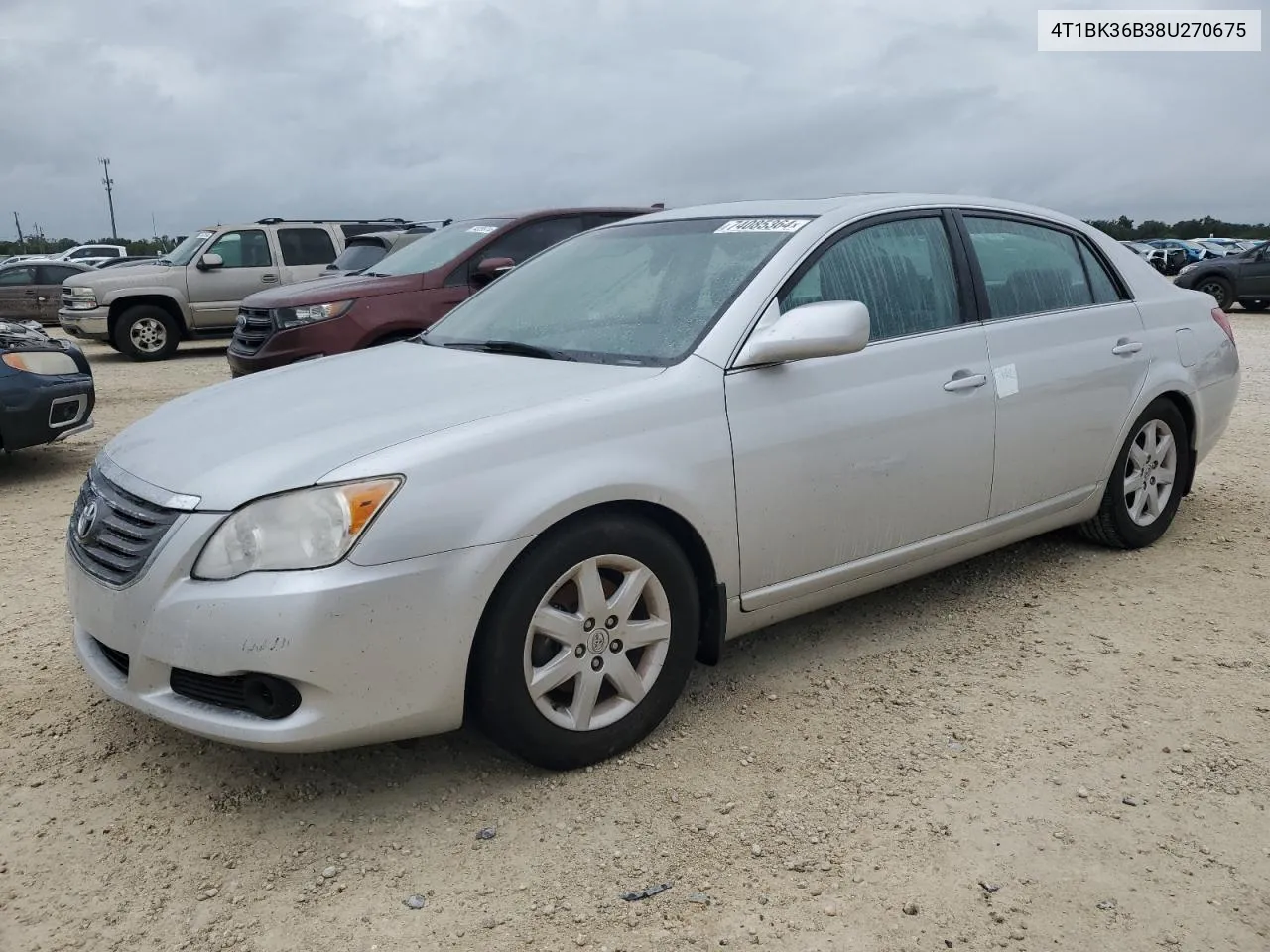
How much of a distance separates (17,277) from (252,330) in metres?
13.1

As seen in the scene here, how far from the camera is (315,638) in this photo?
8.21 ft

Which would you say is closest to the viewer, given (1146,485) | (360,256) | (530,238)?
(1146,485)

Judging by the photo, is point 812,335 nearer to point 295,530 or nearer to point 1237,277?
point 295,530

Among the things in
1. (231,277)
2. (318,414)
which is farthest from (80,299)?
(318,414)

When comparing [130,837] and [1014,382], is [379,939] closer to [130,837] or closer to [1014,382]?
[130,837]

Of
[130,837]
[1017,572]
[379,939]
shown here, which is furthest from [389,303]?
[379,939]

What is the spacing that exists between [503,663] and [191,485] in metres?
0.89

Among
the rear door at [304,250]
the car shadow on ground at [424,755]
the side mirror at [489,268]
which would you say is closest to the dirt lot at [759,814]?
the car shadow on ground at [424,755]

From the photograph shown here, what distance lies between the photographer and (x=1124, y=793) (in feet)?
9.27

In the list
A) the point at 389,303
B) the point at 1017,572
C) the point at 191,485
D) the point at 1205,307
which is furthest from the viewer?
the point at 389,303

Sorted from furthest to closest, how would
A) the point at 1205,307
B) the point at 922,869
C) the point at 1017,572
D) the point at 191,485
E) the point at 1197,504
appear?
the point at 1197,504
the point at 1205,307
the point at 1017,572
the point at 191,485
the point at 922,869

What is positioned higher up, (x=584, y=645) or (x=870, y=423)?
(x=870, y=423)

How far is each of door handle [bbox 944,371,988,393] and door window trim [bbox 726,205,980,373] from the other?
0.17m

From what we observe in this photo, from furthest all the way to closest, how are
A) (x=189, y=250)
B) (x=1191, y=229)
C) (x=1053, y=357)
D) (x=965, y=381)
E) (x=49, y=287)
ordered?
(x=1191, y=229) → (x=49, y=287) → (x=189, y=250) → (x=1053, y=357) → (x=965, y=381)
